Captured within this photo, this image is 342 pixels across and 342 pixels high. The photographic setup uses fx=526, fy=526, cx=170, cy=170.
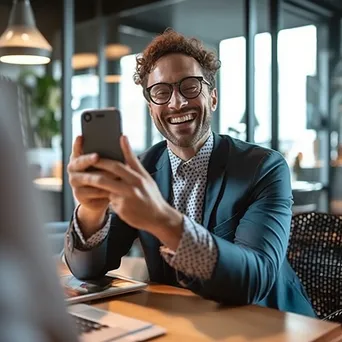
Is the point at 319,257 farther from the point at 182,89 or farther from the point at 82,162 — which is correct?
the point at 82,162

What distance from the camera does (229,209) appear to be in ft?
4.67

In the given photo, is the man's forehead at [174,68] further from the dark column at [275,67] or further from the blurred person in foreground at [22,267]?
the dark column at [275,67]

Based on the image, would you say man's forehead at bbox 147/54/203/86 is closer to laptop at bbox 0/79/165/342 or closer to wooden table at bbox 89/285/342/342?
wooden table at bbox 89/285/342/342

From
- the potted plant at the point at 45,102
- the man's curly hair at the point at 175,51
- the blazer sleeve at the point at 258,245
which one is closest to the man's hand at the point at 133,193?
the blazer sleeve at the point at 258,245

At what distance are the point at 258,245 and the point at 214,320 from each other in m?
0.24

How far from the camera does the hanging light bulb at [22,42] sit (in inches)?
128

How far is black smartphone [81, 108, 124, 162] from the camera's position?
101 centimetres

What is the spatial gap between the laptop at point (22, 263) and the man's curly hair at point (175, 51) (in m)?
1.25

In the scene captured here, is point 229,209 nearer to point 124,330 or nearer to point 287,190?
point 287,190

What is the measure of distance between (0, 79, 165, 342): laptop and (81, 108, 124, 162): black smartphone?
64 cm

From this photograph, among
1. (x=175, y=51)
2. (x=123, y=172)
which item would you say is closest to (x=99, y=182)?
(x=123, y=172)

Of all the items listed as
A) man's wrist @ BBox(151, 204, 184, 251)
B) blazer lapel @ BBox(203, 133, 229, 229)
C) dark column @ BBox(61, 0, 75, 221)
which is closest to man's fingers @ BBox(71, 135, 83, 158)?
man's wrist @ BBox(151, 204, 184, 251)

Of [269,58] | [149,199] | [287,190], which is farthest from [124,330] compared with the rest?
[269,58]

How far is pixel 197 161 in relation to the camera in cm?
156
